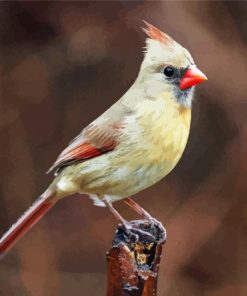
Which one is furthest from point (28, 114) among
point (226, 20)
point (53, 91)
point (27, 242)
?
point (226, 20)

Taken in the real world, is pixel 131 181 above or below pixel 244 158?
above

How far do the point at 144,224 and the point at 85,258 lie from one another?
43.8 inches

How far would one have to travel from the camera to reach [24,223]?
1.34 metres

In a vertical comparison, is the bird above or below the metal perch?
above

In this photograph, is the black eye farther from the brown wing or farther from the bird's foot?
the bird's foot

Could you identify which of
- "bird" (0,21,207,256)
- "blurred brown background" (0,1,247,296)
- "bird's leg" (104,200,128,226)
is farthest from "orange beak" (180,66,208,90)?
"blurred brown background" (0,1,247,296)

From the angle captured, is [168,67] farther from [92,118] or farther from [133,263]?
[92,118]

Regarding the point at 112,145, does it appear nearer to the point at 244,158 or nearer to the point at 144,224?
the point at 144,224

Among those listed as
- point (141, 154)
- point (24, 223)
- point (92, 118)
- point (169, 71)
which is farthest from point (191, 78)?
point (92, 118)

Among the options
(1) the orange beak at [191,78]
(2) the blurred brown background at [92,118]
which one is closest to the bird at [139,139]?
(1) the orange beak at [191,78]

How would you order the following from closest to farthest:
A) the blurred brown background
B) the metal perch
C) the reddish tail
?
the metal perch, the reddish tail, the blurred brown background

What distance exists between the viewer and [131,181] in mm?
1355

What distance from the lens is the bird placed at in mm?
1349

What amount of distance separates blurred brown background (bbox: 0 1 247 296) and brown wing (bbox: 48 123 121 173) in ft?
3.33
